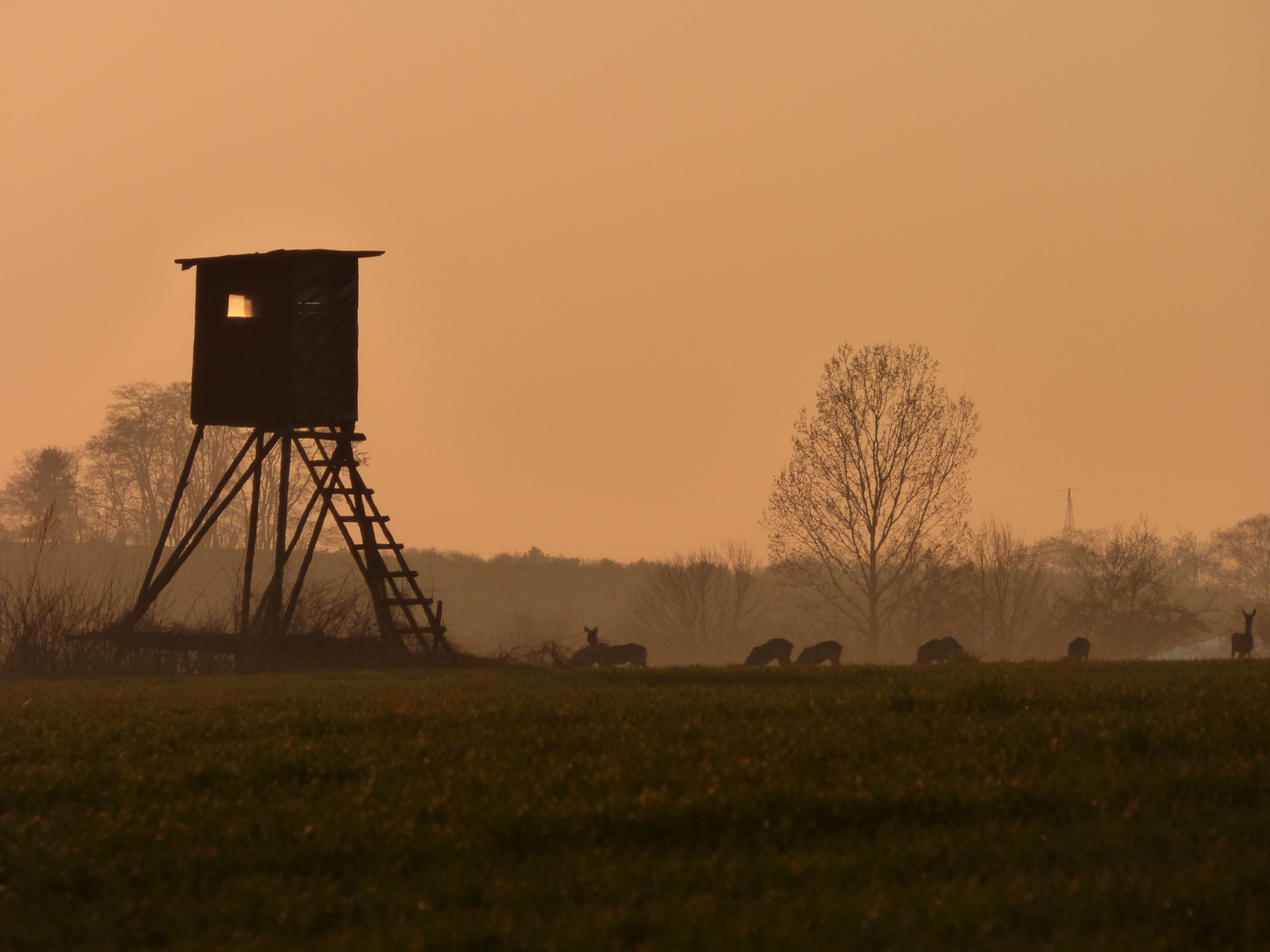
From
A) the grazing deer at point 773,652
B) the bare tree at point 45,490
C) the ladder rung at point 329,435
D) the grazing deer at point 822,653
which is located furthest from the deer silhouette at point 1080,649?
the bare tree at point 45,490

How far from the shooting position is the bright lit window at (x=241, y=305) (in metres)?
26.4

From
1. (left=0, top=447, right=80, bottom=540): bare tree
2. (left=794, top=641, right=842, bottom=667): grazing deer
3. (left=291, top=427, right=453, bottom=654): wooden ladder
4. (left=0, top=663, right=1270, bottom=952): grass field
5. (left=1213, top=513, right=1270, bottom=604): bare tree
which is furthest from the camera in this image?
(left=1213, top=513, right=1270, bottom=604): bare tree

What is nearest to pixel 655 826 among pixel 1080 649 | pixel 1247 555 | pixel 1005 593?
pixel 1080 649

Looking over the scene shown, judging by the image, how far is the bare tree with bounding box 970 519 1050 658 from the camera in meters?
69.2

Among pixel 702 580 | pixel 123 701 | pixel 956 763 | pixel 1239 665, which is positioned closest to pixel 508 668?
pixel 123 701

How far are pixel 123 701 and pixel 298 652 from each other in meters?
9.13

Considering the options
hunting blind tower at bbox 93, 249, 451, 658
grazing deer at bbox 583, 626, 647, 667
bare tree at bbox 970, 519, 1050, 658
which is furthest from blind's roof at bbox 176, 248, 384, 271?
bare tree at bbox 970, 519, 1050, 658

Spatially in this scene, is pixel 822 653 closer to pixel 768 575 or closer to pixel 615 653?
pixel 615 653

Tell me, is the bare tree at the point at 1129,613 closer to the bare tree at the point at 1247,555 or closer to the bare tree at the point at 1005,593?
the bare tree at the point at 1005,593

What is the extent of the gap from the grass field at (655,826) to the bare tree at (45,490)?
75497mm

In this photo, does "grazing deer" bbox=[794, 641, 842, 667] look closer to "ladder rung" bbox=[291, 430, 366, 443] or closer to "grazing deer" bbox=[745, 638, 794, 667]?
"grazing deer" bbox=[745, 638, 794, 667]

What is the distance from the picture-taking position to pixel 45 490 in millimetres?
83312

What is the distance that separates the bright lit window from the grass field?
15.8 m

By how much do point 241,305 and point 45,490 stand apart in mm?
64136
